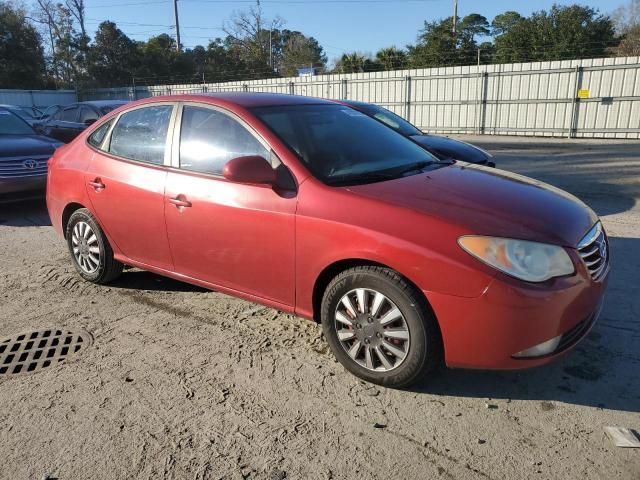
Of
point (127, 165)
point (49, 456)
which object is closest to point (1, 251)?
point (127, 165)

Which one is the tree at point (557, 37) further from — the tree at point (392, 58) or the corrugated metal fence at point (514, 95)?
the corrugated metal fence at point (514, 95)

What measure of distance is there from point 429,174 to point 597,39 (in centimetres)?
3262

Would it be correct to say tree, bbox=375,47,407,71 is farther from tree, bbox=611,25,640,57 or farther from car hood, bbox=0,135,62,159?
car hood, bbox=0,135,62,159

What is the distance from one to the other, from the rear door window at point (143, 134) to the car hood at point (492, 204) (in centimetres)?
172

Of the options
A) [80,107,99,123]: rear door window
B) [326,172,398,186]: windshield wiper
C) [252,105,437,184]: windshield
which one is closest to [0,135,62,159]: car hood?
[80,107,99,123]: rear door window

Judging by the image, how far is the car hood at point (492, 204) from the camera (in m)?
2.64

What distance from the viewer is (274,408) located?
2760 mm

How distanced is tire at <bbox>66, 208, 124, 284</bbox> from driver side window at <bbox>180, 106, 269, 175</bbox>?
1.29 metres

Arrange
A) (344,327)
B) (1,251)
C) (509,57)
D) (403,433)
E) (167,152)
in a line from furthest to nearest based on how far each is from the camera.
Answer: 1. (509,57)
2. (1,251)
3. (167,152)
4. (344,327)
5. (403,433)

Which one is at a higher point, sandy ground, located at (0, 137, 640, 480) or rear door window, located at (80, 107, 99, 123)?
rear door window, located at (80, 107, 99, 123)

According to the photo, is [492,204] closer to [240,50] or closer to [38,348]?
[38,348]

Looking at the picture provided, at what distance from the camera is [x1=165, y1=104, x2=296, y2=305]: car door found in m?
3.14

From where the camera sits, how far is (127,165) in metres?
4.03

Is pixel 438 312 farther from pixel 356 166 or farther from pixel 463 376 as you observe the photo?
pixel 356 166
